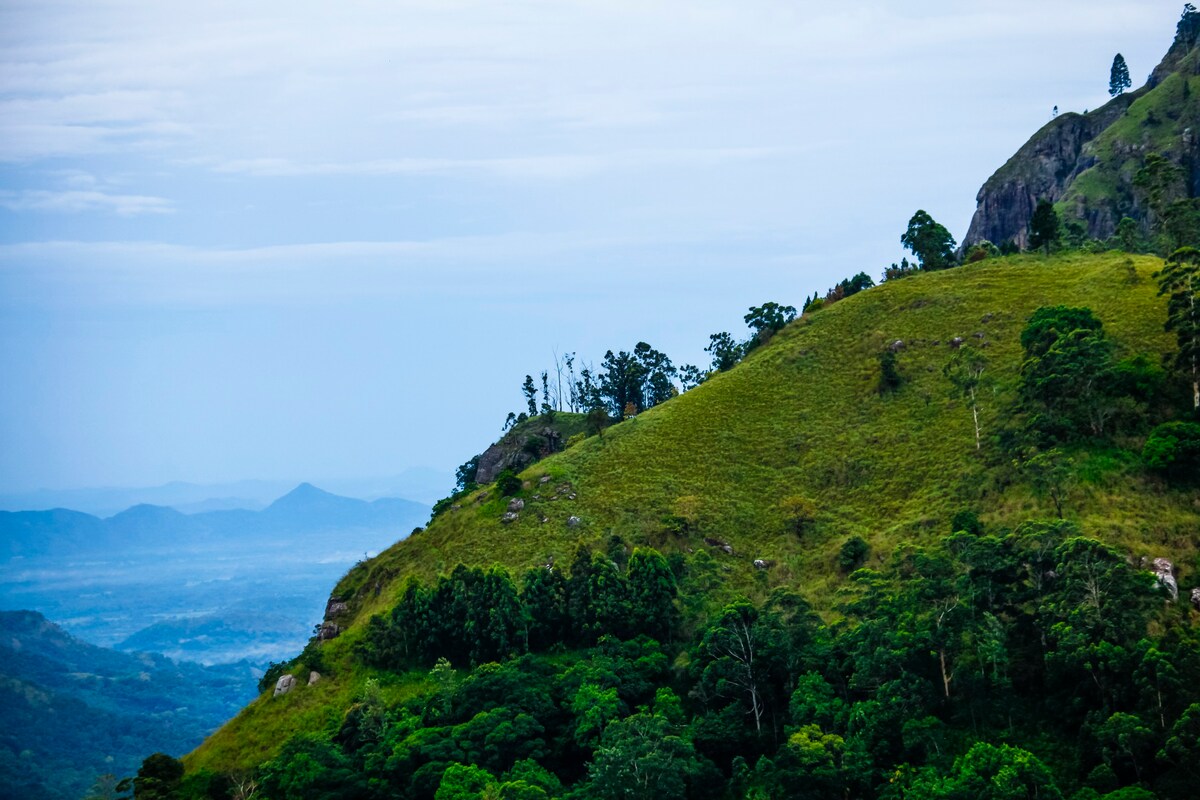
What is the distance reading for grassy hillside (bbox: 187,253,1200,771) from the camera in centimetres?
8338

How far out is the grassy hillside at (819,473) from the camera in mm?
83375

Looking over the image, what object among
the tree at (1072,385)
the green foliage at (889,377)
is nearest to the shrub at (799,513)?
the green foliage at (889,377)

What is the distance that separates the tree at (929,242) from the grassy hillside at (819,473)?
10363 millimetres

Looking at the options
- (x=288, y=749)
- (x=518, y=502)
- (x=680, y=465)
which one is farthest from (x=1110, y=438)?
(x=288, y=749)

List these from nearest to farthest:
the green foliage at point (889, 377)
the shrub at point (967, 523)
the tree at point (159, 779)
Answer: the shrub at point (967, 523), the tree at point (159, 779), the green foliage at point (889, 377)

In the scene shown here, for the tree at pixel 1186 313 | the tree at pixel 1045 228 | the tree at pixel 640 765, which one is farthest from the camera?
the tree at pixel 1045 228

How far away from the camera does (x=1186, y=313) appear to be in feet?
279

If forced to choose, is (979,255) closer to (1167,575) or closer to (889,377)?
(889,377)

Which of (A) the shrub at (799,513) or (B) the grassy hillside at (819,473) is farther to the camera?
(A) the shrub at (799,513)

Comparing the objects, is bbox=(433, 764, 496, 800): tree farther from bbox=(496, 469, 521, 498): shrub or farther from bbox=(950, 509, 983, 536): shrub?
bbox=(496, 469, 521, 498): shrub

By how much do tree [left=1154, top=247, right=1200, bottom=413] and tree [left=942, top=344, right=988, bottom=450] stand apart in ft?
51.0

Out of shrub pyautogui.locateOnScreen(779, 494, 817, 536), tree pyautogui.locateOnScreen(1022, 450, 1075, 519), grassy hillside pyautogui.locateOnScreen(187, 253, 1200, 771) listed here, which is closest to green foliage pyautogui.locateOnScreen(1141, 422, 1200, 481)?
grassy hillside pyautogui.locateOnScreen(187, 253, 1200, 771)

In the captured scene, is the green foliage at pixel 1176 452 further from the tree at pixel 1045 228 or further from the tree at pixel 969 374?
the tree at pixel 1045 228

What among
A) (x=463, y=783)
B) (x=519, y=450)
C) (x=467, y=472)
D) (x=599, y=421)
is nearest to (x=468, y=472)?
(x=467, y=472)
